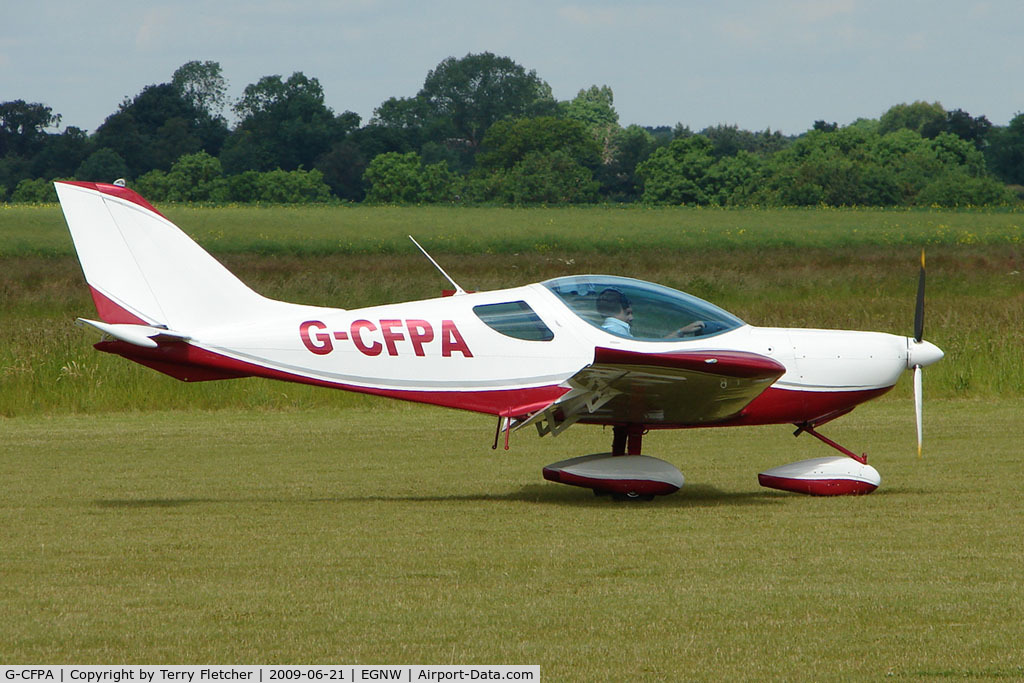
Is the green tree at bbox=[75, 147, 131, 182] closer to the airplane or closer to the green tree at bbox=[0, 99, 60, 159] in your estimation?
the green tree at bbox=[0, 99, 60, 159]

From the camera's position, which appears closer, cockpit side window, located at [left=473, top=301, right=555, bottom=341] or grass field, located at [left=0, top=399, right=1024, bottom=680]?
grass field, located at [left=0, top=399, right=1024, bottom=680]

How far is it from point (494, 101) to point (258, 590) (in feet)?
520

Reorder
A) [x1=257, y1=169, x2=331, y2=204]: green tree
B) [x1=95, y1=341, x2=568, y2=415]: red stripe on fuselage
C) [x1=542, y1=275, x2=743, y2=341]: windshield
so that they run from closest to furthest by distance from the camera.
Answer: [x1=542, y1=275, x2=743, y2=341]: windshield, [x1=95, y1=341, x2=568, y2=415]: red stripe on fuselage, [x1=257, y1=169, x2=331, y2=204]: green tree

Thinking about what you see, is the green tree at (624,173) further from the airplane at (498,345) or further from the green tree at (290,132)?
the airplane at (498,345)

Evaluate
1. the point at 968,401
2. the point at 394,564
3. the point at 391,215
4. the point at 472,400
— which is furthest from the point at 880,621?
the point at 391,215

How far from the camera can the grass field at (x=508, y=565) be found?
5410 mm

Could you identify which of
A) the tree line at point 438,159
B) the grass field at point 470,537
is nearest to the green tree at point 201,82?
the tree line at point 438,159

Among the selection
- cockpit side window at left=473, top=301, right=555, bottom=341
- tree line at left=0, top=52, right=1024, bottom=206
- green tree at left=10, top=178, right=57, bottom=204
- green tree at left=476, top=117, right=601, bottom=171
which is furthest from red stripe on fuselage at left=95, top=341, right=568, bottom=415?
green tree at left=476, top=117, right=601, bottom=171

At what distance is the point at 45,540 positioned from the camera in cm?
812

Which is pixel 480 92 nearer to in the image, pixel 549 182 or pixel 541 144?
pixel 541 144

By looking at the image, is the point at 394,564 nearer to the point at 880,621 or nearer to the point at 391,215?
the point at 880,621

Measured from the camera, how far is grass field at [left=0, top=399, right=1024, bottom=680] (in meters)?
5.41

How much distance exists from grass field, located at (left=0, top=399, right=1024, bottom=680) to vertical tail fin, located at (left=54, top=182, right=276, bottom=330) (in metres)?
1.48

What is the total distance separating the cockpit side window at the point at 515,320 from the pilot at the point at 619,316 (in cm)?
47
